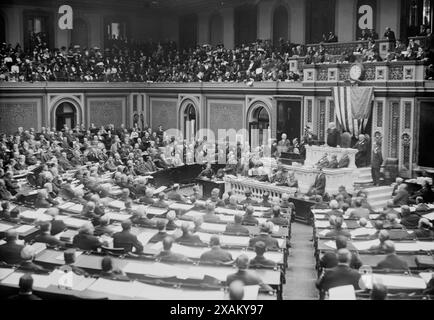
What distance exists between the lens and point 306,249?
13.1m

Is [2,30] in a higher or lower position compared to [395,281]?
higher

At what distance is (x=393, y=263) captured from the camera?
8094 millimetres

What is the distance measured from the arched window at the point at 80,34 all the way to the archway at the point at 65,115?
4.44 meters

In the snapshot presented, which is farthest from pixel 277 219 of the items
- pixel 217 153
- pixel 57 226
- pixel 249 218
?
pixel 217 153

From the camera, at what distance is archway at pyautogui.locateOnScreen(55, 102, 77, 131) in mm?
27578

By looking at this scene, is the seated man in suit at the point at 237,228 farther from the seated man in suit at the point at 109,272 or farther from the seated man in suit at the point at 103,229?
the seated man in suit at the point at 109,272

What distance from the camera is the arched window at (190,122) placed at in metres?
28.2

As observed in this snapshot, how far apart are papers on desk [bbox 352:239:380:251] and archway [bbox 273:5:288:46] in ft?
61.9

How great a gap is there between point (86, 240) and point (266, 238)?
3.26 meters

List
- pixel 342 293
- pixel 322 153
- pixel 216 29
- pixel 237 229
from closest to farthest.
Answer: pixel 342 293, pixel 237 229, pixel 322 153, pixel 216 29

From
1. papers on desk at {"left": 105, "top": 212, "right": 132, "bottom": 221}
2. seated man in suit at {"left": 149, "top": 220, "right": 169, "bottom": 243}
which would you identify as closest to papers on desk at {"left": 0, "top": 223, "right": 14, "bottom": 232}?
papers on desk at {"left": 105, "top": 212, "right": 132, "bottom": 221}

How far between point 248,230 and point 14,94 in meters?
18.7

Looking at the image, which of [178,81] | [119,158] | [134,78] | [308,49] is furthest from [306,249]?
[134,78]

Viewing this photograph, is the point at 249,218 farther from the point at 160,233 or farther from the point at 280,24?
the point at 280,24
